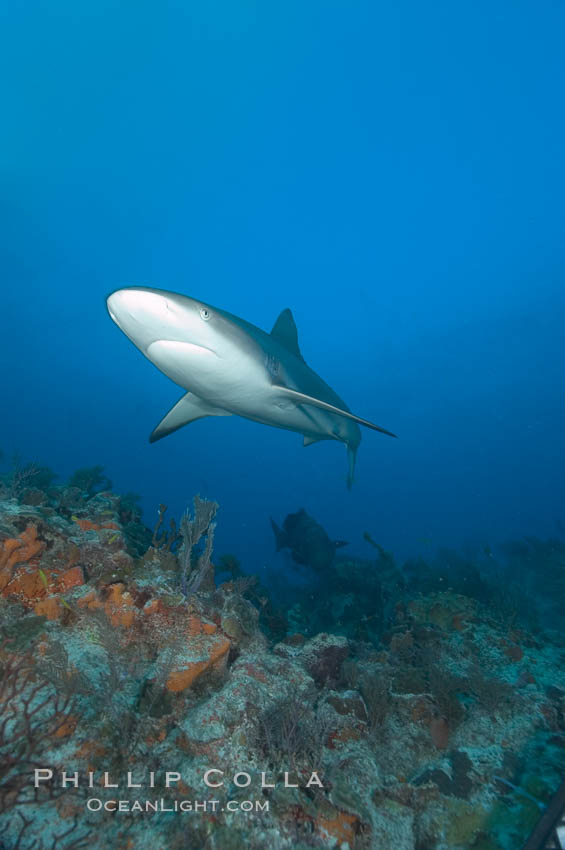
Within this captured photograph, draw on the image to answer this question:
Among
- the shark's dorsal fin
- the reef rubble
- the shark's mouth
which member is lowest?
the reef rubble

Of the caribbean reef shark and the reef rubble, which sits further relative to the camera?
the caribbean reef shark

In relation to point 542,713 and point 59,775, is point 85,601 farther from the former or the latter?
point 542,713

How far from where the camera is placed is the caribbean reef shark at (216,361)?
3631 mm

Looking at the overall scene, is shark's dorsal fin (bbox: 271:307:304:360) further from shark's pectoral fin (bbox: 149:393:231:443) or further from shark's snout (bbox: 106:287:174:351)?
shark's snout (bbox: 106:287:174:351)

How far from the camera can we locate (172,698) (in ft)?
10.0

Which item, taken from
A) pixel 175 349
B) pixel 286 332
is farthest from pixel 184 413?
pixel 286 332

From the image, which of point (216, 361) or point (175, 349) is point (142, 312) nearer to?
point (175, 349)

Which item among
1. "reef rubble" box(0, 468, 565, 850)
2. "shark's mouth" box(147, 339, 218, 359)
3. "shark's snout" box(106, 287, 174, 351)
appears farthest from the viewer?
"shark's mouth" box(147, 339, 218, 359)

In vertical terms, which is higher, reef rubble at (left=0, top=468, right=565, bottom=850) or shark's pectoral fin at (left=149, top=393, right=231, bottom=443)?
shark's pectoral fin at (left=149, top=393, right=231, bottom=443)

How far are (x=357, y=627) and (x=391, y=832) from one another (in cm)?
397

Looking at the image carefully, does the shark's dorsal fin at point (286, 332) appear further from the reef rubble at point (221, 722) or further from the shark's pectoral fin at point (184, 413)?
the reef rubble at point (221, 722)

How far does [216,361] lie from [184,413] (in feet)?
7.43

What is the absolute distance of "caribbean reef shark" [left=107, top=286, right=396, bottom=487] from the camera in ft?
11.9

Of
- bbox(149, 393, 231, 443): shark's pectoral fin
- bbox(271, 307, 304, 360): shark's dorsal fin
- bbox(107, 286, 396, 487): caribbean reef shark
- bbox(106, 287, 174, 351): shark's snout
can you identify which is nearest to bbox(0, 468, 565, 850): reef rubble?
bbox(149, 393, 231, 443): shark's pectoral fin
